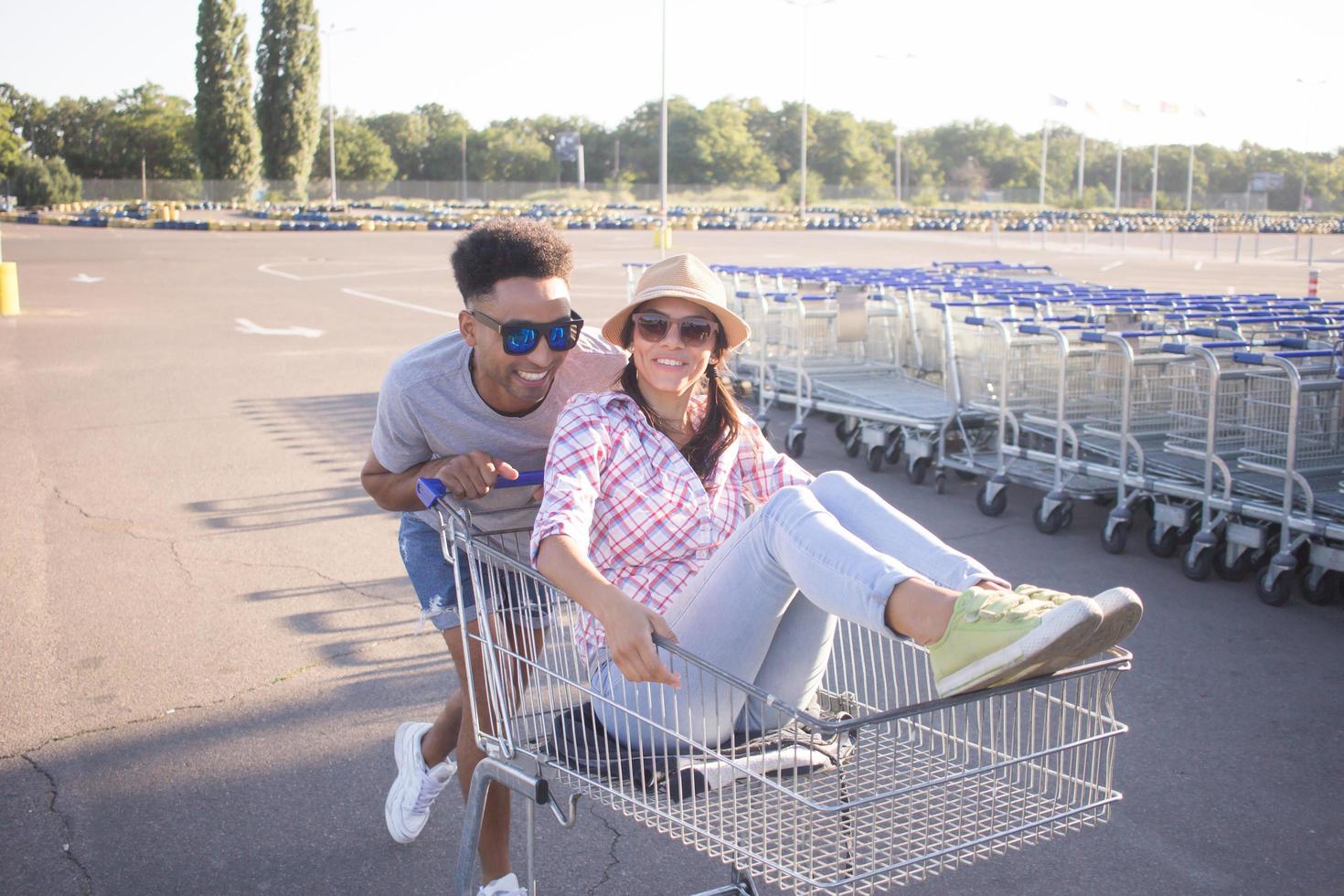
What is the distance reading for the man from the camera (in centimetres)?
296

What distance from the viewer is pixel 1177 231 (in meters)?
60.3

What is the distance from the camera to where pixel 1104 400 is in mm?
7527

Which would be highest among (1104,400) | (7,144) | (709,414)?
(7,144)

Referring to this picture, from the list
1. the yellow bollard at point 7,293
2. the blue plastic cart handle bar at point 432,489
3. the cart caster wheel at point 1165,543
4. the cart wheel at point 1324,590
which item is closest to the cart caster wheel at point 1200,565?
the cart caster wheel at point 1165,543

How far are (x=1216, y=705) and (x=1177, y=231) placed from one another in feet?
200

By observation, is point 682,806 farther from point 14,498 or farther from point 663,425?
point 14,498

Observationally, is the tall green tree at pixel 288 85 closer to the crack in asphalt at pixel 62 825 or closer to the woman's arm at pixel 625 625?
the crack in asphalt at pixel 62 825

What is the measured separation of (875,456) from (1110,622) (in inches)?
271

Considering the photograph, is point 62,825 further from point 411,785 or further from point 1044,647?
point 1044,647

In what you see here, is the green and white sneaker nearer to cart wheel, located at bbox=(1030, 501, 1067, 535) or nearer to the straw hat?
the straw hat

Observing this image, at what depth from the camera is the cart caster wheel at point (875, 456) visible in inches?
351

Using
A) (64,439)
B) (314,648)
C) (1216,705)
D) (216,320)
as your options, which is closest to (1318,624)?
(1216,705)

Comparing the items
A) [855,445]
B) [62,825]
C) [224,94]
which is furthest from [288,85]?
[62,825]

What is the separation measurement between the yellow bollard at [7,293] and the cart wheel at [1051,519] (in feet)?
50.6
